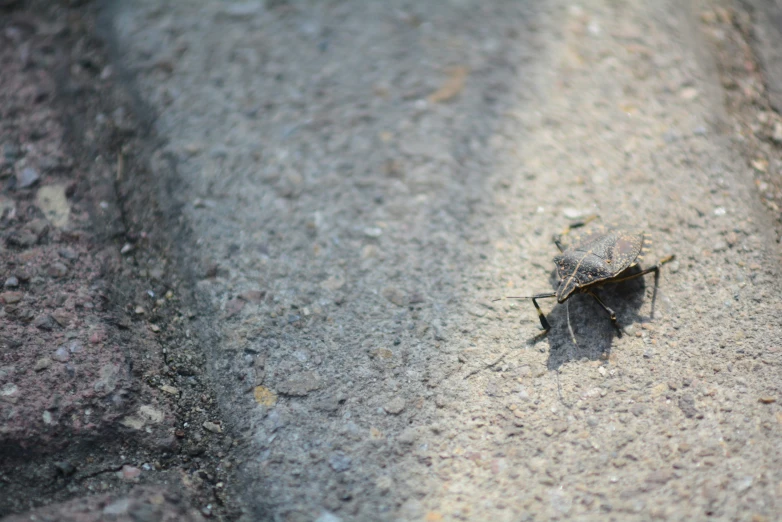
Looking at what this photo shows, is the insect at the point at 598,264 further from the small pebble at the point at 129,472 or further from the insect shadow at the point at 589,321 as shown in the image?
the small pebble at the point at 129,472

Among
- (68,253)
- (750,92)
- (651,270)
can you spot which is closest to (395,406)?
(651,270)

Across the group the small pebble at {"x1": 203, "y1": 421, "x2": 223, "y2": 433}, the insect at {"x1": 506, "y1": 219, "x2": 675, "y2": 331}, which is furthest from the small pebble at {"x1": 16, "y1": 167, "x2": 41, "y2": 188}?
the insect at {"x1": 506, "y1": 219, "x2": 675, "y2": 331}

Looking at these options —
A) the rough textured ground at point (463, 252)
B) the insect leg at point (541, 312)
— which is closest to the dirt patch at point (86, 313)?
the rough textured ground at point (463, 252)

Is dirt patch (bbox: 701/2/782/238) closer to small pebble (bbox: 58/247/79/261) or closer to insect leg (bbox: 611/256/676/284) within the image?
insect leg (bbox: 611/256/676/284)

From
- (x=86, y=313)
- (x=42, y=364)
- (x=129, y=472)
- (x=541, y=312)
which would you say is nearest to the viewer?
(x=129, y=472)

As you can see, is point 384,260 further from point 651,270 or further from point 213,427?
point 651,270

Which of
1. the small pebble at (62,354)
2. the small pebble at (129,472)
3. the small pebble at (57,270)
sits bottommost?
the small pebble at (129,472)
